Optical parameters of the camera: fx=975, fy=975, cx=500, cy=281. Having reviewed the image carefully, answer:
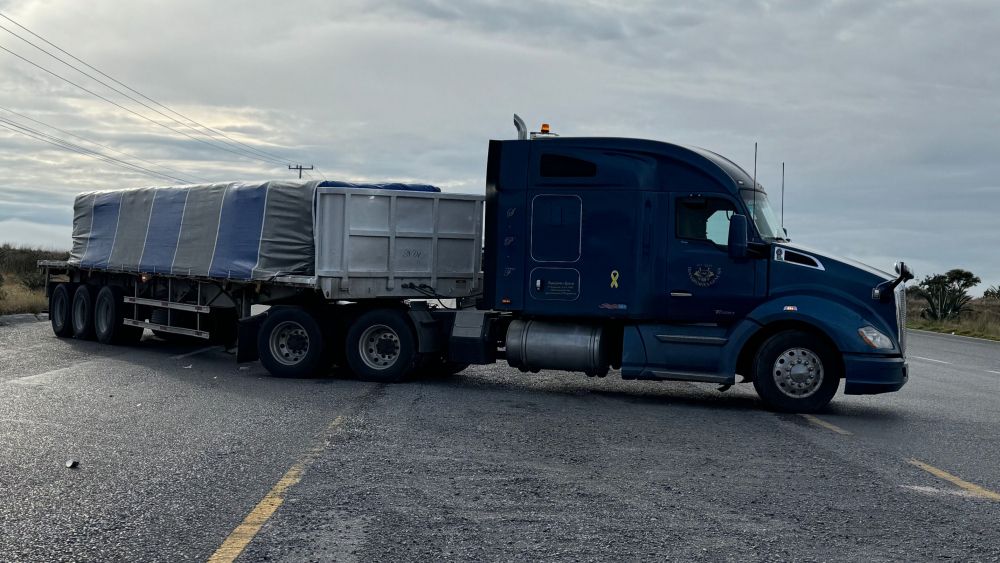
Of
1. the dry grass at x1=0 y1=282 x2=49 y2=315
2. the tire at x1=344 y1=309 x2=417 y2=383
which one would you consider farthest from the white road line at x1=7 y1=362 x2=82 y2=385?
the dry grass at x1=0 y1=282 x2=49 y2=315

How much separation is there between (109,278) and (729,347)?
1298 centimetres

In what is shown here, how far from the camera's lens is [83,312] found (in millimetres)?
19297

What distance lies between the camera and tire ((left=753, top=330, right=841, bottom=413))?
10945mm

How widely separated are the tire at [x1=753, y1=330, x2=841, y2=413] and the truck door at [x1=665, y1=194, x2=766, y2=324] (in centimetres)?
59

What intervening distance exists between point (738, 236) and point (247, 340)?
23.4 feet

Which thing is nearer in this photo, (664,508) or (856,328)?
(664,508)

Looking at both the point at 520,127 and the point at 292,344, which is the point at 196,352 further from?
the point at 520,127

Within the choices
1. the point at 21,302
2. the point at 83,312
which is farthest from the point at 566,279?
the point at 21,302

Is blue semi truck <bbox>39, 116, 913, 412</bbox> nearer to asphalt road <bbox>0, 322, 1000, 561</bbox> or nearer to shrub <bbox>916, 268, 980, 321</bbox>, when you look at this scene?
asphalt road <bbox>0, 322, 1000, 561</bbox>

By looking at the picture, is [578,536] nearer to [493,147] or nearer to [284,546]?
[284,546]

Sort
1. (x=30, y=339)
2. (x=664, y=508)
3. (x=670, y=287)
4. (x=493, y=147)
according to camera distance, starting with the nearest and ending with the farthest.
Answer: (x=664, y=508)
(x=670, y=287)
(x=493, y=147)
(x=30, y=339)

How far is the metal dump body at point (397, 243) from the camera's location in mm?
13234

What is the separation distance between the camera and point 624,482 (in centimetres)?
700

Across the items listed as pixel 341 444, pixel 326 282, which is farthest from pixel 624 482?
pixel 326 282
